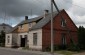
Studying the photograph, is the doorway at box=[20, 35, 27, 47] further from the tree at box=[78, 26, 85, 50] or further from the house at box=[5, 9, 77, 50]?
the tree at box=[78, 26, 85, 50]

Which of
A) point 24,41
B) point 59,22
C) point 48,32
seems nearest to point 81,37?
point 48,32

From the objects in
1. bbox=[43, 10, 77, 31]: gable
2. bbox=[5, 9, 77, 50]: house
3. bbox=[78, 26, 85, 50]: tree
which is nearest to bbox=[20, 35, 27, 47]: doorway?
bbox=[5, 9, 77, 50]: house

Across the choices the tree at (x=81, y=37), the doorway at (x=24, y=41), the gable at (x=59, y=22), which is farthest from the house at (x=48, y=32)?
the doorway at (x=24, y=41)

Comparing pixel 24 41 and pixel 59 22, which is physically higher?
pixel 59 22

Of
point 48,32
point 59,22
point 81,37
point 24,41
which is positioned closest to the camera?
point 81,37

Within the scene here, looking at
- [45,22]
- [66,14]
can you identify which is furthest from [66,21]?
[45,22]

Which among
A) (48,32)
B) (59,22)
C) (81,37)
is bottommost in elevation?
(81,37)

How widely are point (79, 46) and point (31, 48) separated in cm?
1046

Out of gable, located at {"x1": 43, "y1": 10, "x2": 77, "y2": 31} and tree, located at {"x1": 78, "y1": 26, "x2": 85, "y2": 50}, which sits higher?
gable, located at {"x1": 43, "y1": 10, "x2": 77, "y2": 31}

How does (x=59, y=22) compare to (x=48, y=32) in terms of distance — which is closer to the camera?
(x=48, y=32)

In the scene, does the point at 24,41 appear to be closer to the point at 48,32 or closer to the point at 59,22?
the point at 59,22

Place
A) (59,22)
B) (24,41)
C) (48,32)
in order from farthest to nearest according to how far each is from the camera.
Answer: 1. (24,41)
2. (59,22)
3. (48,32)

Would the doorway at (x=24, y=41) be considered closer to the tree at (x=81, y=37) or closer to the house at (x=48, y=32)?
the house at (x=48, y=32)

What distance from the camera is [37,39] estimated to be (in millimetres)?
42531
